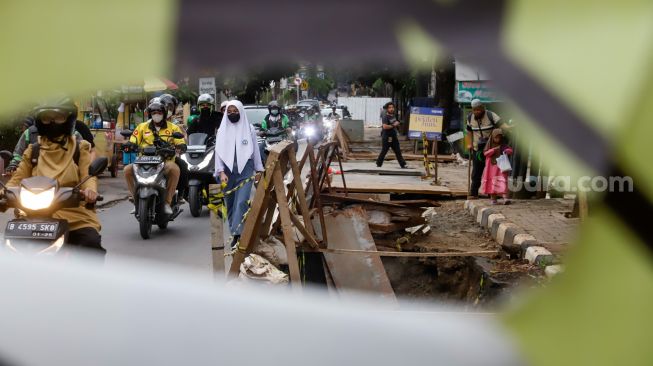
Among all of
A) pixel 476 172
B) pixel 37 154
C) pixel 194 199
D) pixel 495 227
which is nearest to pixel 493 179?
pixel 476 172

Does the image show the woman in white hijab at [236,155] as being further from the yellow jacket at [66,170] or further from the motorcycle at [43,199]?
the motorcycle at [43,199]

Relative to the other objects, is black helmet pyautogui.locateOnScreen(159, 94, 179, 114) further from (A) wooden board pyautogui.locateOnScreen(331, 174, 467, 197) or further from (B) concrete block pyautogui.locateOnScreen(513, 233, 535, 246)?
(A) wooden board pyautogui.locateOnScreen(331, 174, 467, 197)

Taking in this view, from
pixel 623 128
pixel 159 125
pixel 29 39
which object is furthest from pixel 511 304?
pixel 159 125

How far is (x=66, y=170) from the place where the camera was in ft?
11.4

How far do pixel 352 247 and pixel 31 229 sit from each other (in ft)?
9.33

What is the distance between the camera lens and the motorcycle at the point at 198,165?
7992 millimetres

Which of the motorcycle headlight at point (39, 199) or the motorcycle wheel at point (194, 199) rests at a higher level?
the motorcycle headlight at point (39, 199)

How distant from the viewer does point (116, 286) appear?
82cm

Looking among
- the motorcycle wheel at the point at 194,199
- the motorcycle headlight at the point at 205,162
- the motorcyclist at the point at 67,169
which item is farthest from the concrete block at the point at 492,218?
the motorcyclist at the point at 67,169

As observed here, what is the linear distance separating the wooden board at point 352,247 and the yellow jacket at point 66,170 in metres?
1.34

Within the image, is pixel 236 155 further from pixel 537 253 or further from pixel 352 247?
pixel 537 253

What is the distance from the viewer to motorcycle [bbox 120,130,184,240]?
6582 mm

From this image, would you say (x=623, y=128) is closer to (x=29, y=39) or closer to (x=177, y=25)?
(x=177, y=25)

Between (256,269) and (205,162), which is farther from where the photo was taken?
(205,162)
